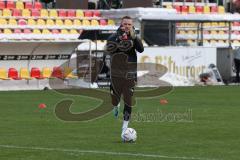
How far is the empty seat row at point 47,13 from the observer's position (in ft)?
130

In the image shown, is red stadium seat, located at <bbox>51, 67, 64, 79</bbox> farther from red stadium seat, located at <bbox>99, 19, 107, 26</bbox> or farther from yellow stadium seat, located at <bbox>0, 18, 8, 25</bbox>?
red stadium seat, located at <bbox>99, 19, 107, 26</bbox>

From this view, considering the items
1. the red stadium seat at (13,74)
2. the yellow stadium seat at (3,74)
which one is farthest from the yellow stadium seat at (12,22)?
the yellow stadium seat at (3,74)

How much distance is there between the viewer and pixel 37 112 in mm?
21344

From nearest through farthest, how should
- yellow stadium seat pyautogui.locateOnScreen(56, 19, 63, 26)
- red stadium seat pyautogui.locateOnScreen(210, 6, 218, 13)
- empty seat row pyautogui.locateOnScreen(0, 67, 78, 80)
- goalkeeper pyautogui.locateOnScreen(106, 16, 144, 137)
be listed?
goalkeeper pyautogui.locateOnScreen(106, 16, 144, 137) → empty seat row pyautogui.locateOnScreen(0, 67, 78, 80) → yellow stadium seat pyautogui.locateOnScreen(56, 19, 63, 26) → red stadium seat pyautogui.locateOnScreen(210, 6, 218, 13)

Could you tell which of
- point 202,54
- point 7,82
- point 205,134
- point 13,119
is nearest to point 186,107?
point 13,119

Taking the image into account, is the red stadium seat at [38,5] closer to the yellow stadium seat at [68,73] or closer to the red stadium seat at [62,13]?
the red stadium seat at [62,13]

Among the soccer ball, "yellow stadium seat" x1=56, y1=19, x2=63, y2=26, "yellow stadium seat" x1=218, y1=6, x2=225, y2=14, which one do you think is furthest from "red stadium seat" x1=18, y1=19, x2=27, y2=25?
the soccer ball

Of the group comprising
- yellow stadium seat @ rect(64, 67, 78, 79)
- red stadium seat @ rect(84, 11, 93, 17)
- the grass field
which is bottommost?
yellow stadium seat @ rect(64, 67, 78, 79)

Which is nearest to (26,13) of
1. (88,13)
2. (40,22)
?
(40,22)

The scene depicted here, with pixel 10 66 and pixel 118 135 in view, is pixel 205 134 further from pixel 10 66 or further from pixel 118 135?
pixel 10 66

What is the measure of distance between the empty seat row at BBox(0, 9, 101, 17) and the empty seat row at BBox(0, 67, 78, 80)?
5.86m

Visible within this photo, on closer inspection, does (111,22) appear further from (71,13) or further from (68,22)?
(68,22)

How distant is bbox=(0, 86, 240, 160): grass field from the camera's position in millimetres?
12180

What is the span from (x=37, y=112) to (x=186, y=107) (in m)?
4.62
